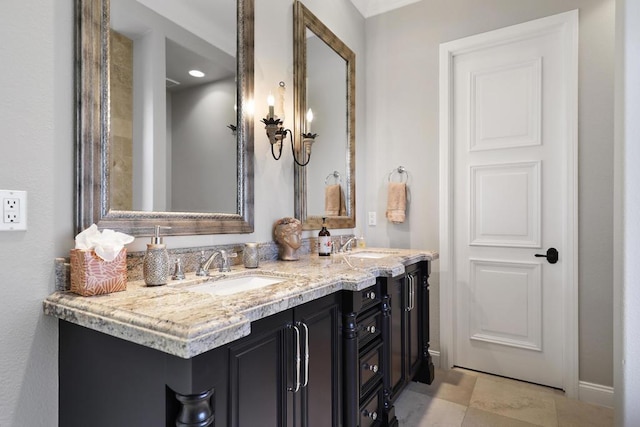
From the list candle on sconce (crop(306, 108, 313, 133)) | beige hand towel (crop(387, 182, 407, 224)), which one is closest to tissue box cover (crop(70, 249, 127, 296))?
candle on sconce (crop(306, 108, 313, 133))

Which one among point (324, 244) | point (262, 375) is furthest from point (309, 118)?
point (262, 375)

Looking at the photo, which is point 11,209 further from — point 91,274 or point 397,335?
point 397,335

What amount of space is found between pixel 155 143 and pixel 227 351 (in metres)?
0.92

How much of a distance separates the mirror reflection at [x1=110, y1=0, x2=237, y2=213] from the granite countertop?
0.37m

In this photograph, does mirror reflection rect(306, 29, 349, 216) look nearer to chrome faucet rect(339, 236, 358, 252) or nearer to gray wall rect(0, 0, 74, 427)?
chrome faucet rect(339, 236, 358, 252)

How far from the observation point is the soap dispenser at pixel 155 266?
3.97 feet

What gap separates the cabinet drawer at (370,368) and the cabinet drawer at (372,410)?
1.9 inches

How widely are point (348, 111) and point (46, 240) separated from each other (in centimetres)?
218

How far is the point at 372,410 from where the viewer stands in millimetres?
1690

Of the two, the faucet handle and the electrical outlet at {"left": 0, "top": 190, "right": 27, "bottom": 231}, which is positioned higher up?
the electrical outlet at {"left": 0, "top": 190, "right": 27, "bottom": 231}

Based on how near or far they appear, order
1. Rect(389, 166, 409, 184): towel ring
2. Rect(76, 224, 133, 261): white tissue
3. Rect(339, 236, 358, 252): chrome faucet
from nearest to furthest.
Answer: Rect(76, 224, 133, 261): white tissue
Rect(339, 236, 358, 252): chrome faucet
Rect(389, 166, 409, 184): towel ring

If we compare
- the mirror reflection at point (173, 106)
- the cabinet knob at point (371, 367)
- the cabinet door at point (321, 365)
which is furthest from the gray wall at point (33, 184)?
the cabinet knob at point (371, 367)

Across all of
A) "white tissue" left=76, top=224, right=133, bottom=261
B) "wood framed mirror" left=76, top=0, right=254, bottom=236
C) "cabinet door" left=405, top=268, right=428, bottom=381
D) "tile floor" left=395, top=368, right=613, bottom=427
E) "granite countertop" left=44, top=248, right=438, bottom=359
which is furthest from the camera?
"cabinet door" left=405, top=268, right=428, bottom=381

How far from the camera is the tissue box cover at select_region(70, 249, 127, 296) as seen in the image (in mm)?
1042
